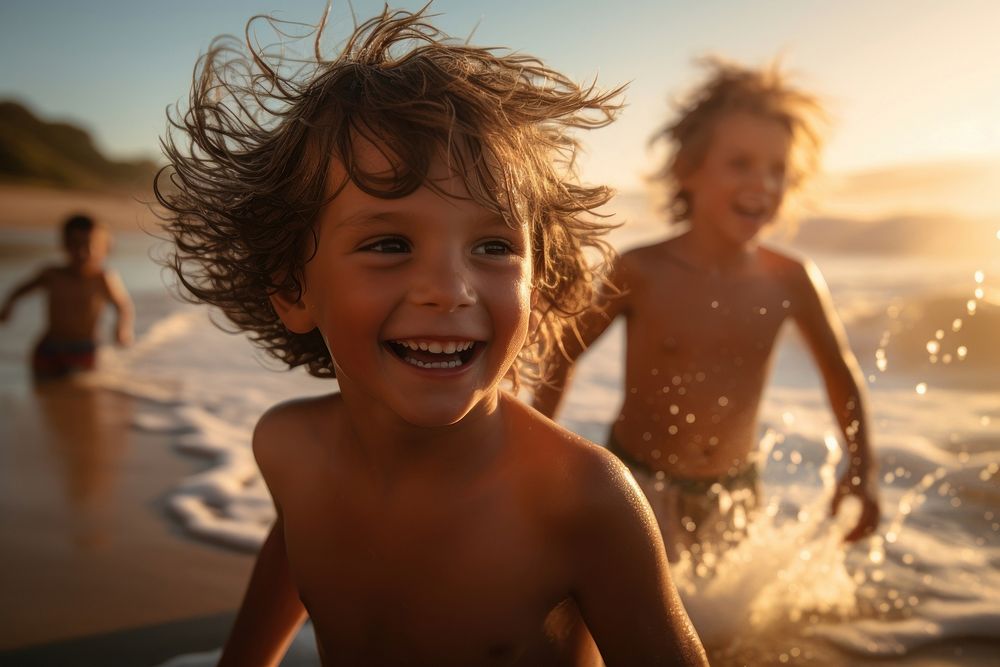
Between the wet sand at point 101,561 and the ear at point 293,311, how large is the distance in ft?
4.38

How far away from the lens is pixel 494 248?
1.53 m

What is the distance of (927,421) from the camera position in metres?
5.00

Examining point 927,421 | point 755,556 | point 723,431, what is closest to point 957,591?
point 755,556

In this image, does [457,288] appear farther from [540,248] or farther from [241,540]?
[241,540]

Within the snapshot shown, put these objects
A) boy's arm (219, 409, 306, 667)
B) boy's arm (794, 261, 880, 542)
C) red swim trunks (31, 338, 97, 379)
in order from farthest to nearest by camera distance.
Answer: red swim trunks (31, 338, 97, 379) → boy's arm (794, 261, 880, 542) → boy's arm (219, 409, 306, 667)

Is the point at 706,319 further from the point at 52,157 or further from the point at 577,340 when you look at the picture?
the point at 52,157

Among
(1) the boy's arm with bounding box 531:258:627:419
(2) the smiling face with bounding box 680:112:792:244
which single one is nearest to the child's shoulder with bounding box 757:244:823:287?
(2) the smiling face with bounding box 680:112:792:244

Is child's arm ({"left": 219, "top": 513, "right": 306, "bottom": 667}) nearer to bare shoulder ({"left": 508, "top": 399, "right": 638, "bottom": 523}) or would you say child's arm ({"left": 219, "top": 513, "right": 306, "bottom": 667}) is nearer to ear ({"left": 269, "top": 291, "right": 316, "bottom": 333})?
ear ({"left": 269, "top": 291, "right": 316, "bottom": 333})

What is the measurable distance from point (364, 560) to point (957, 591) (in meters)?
2.42

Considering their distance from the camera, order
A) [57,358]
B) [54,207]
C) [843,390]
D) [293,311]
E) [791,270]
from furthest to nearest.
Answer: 1. [54,207]
2. [57,358]
3. [791,270]
4. [843,390]
5. [293,311]

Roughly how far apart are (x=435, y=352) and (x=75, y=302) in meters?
6.52

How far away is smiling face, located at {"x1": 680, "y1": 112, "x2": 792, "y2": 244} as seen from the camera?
136 inches

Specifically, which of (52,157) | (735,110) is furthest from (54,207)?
(735,110)

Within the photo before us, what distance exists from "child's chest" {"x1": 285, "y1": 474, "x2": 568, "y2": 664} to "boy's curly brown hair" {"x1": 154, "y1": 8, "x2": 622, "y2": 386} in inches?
22.3
